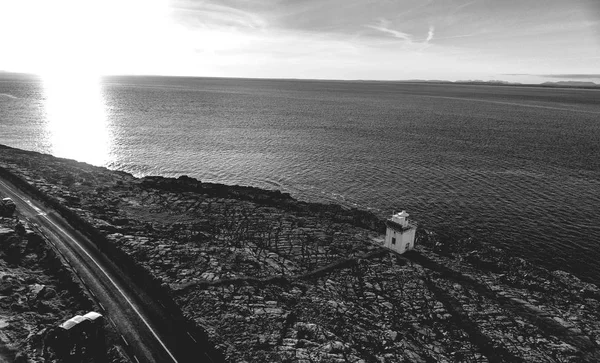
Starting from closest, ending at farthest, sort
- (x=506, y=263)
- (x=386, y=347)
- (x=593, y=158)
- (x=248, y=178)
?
(x=386, y=347), (x=506, y=263), (x=248, y=178), (x=593, y=158)

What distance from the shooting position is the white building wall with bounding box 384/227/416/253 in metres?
42.0

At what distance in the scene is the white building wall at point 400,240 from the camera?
4203 centimetres

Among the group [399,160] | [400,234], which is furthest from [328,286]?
[399,160]

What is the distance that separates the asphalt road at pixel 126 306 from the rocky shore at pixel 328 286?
127cm

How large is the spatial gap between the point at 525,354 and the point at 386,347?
10.6 metres

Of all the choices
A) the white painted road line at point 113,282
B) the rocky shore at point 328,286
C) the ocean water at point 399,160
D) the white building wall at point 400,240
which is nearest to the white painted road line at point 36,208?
the white painted road line at point 113,282

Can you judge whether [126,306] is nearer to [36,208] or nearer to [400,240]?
[36,208]

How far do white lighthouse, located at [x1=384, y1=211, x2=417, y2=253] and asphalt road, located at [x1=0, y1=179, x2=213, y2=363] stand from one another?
956 inches

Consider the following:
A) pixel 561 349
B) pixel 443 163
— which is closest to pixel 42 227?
pixel 561 349

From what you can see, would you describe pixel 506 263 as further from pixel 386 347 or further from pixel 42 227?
pixel 42 227

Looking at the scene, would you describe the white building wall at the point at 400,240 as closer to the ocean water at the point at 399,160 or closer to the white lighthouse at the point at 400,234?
the white lighthouse at the point at 400,234

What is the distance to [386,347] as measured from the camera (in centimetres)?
2747

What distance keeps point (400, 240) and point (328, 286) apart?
1146cm

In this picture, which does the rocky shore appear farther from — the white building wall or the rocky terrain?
the rocky terrain
